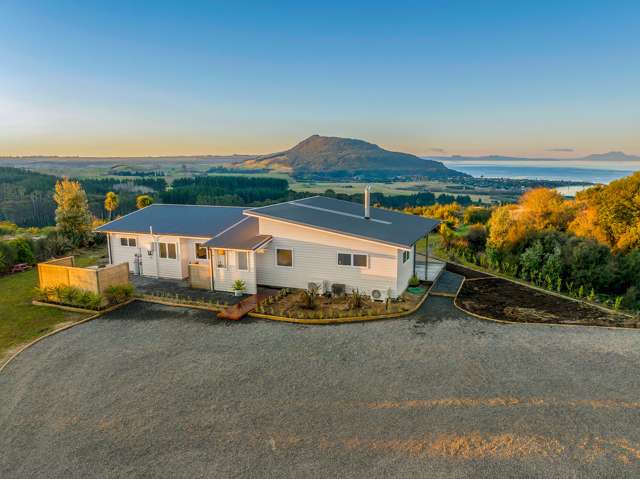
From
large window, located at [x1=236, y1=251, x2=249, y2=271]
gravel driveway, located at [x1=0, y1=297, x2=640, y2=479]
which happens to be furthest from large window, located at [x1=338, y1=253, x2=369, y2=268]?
large window, located at [x1=236, y1=251, x2=249, y2=271]

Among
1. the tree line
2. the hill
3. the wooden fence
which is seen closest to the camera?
the wooden fence

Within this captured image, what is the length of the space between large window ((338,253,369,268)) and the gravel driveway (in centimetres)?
283

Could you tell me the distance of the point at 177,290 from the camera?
14.9 m

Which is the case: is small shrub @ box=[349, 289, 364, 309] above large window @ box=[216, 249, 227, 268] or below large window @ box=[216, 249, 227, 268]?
below

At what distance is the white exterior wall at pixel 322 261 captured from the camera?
13.3m

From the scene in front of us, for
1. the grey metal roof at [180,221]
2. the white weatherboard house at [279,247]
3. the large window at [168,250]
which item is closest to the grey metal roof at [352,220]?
the white weatherboard house at [279,247]

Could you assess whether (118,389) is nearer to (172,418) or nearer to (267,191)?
(172,418)

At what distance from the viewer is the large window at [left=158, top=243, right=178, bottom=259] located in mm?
16312

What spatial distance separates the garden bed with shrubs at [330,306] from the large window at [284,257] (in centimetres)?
110

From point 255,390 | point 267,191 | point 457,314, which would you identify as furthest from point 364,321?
point 267,191

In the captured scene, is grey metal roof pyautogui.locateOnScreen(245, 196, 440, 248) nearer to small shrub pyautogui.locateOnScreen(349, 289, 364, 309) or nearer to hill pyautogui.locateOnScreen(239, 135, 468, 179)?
small shrub pyautogui.locateOnScreen(349, 289, 364, 309)

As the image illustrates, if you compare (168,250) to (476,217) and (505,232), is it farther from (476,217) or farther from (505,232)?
(476,217)

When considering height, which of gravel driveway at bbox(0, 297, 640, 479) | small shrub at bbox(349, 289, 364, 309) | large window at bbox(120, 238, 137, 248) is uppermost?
large window at bbox(120, 238, 137, 248)

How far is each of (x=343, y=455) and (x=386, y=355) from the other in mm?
3723
